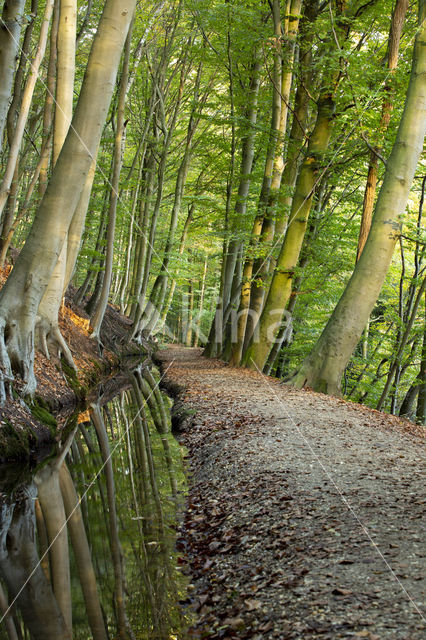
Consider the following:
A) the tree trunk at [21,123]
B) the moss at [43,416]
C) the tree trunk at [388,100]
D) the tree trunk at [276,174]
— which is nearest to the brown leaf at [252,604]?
the moss at [43,416]

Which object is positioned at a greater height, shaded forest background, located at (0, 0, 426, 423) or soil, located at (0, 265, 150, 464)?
shaded forest background, located at (0, 0, 426, 423)

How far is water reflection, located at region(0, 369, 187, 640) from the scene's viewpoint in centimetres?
362

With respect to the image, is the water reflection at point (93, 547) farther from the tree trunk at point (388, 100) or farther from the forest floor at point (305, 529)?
the tree trunk at point (388, 100)

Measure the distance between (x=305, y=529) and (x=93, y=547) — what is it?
5.97 ft

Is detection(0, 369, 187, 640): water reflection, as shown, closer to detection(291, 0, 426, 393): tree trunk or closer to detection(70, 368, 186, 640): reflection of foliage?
detection(70, 368, 186, 640): reflection of foliage

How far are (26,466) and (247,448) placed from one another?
2.81 meters

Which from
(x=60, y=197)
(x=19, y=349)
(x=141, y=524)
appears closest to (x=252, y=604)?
(x=141, y=524)

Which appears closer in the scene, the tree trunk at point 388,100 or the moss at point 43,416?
the moss at point 43,416

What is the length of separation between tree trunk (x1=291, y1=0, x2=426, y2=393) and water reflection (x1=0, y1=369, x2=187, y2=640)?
4360 mm

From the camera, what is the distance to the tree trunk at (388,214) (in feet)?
32.1

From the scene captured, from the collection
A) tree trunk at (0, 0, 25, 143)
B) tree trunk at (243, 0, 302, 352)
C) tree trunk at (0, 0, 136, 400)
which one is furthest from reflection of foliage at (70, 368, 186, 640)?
tree trunk at (243, 0, 302, 352)

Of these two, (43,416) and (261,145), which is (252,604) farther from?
(261,145)

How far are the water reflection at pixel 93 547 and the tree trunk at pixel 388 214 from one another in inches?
172
